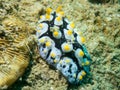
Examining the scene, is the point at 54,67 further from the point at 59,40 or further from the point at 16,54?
the point at 16,54

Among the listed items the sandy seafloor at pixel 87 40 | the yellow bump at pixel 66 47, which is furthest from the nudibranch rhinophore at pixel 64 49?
the sandy seafloor at pixel 87 40

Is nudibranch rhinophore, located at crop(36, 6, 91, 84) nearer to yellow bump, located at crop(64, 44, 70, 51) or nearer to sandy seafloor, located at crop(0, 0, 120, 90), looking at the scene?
yellow bump, located at crop(64, 44, 70, 51)

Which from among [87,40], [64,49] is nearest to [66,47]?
[64,49]

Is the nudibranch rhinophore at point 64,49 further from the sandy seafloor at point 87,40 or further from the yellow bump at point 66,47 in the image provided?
the sandy seafloor at point 87,40

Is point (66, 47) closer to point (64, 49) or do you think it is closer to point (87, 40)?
point (64, 49)

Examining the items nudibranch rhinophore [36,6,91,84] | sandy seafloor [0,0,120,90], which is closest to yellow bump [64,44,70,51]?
nudibranch rhinophore [36,6,91,84]
